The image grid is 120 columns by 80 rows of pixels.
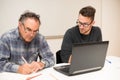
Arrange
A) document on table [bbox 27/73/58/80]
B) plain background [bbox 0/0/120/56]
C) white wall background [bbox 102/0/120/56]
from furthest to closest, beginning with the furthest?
white wall background [bbox 102/0/120/56]
plain background [bbox 0/0/120/56]
document on table [bbox 27/73/58/80]

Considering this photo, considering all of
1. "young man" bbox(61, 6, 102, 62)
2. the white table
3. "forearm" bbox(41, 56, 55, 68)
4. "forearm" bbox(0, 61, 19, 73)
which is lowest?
the white table

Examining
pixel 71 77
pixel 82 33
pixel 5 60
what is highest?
pixel 82 33

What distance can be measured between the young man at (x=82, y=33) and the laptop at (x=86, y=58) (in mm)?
449

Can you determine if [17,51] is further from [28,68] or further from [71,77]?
[71,77]

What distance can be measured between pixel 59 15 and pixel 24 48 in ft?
5.14

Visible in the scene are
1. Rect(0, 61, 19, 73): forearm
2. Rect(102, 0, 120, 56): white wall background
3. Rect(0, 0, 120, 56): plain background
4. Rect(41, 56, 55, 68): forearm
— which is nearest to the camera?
Rect(0, 61, 19, 73): forearm

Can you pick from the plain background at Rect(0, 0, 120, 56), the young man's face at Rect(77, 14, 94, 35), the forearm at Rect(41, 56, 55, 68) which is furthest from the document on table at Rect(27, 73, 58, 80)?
the plain background at Rect(0, 0, 120, 56)

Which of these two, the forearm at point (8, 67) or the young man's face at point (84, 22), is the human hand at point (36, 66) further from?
the young man's face at point (84, 22)

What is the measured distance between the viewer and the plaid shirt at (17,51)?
1767mm

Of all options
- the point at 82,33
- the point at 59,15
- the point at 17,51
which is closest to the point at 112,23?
the point at 59,15

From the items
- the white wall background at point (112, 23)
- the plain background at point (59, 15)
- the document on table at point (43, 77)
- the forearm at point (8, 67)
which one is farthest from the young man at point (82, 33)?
the white wall background at point (112, 23)

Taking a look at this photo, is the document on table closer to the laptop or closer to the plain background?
the laptop

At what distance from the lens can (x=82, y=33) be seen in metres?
2.40

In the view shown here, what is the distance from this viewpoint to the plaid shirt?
69.6 inches
